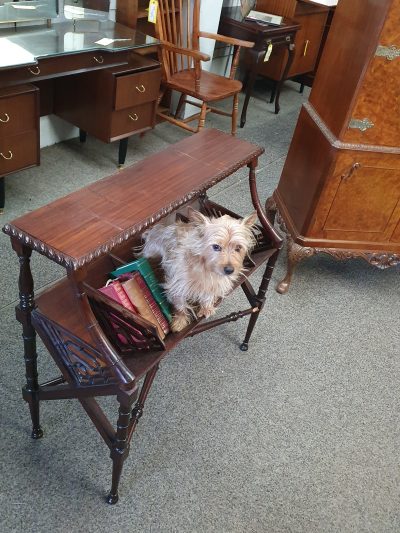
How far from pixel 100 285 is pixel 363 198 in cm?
146

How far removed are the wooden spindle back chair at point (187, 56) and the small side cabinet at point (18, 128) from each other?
1161mm

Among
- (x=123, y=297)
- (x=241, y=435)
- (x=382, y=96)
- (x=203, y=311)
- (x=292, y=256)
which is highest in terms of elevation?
(x=382, y=96)

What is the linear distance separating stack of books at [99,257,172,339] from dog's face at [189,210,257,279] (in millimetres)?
184

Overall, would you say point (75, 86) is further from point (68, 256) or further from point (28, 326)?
point (68, 256)

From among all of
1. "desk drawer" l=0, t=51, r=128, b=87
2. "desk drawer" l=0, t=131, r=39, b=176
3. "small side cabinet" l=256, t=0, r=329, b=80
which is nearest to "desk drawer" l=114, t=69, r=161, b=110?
"desk drawer" l=0, t=51, r=128, b=87

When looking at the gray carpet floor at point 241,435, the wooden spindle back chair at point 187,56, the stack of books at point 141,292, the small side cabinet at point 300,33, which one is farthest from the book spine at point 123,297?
the small side cabinet at point 300,33

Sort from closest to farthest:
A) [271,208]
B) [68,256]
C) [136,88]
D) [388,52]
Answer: [68,256]
[388,52]
[271,208]
[136,88]

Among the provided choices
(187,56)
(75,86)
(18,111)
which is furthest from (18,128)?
(187,56)

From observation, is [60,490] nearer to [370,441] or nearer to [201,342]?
[201,342]

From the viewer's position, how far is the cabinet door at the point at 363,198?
2252 millimetres

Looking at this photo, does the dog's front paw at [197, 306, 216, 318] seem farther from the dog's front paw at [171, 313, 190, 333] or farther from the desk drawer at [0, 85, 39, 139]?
the desk drawer at [0, 85, 39, 139]

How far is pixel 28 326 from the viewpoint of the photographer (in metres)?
1.39

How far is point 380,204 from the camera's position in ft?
7.95

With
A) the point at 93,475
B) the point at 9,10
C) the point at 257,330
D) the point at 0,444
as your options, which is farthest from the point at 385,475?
the point at 9,10
